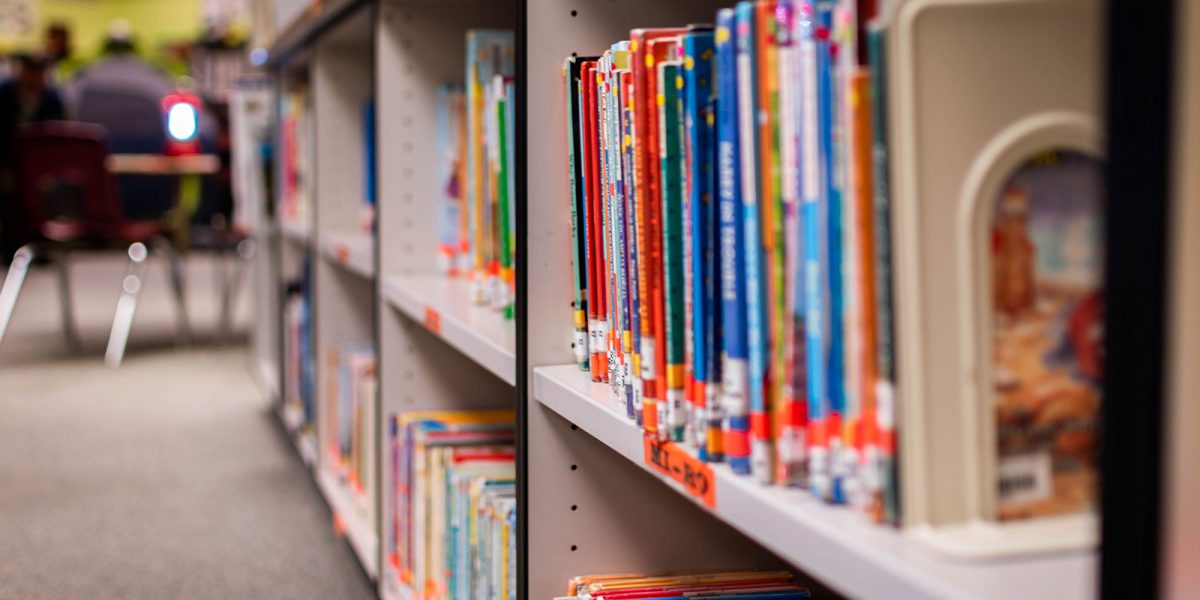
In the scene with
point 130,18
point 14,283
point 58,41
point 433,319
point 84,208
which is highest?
point 130,18

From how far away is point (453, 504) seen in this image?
1.60 meters

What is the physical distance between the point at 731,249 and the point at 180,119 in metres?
5.21

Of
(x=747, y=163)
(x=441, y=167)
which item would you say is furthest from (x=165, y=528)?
(x=747, y=163)

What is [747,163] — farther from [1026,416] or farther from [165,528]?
[165,528]

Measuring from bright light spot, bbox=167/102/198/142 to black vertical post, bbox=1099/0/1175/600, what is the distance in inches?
214

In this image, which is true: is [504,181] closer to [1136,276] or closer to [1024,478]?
[1024,478]

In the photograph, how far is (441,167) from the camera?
6.39 feet

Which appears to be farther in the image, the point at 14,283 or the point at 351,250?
the point at 14,283

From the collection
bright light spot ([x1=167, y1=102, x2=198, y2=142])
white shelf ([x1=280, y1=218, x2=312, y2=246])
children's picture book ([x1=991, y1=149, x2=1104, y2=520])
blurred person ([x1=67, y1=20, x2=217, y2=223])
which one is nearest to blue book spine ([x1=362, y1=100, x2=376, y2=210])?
white shelf ([x1=280, y1=218, x2=312, y2=246])

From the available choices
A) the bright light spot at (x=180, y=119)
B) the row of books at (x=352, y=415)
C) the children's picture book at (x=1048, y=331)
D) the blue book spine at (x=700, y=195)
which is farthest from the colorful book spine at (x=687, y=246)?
the bright light spot at (x=180, y=119)

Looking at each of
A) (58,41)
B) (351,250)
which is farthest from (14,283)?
(58,41)

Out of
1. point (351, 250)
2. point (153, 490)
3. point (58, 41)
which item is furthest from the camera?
point (58, 41)

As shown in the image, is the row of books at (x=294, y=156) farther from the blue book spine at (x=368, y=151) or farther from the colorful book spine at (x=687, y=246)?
the colorful book spine at (x=687, y=246)

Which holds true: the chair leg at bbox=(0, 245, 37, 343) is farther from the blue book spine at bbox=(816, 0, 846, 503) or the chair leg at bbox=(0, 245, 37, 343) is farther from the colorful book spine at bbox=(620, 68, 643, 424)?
the blue book spine at bbox=(816, 0, 846, 503)
